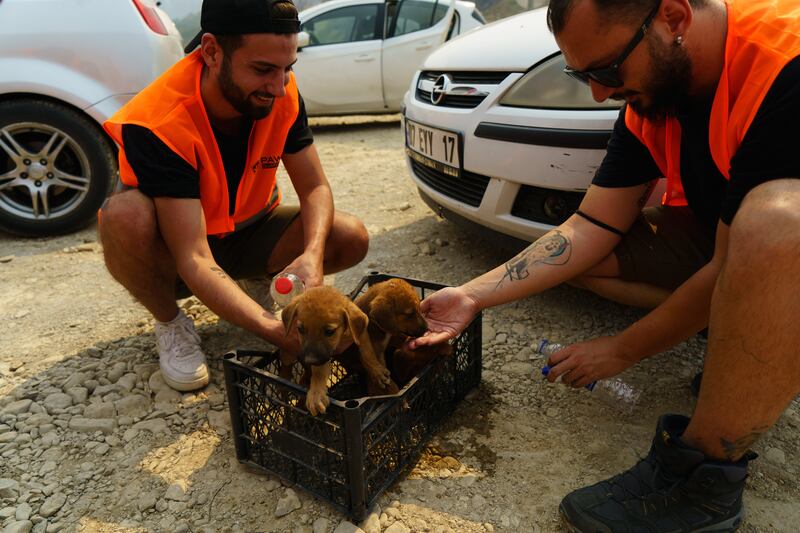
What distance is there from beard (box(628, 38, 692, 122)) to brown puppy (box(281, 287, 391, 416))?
1.26 m

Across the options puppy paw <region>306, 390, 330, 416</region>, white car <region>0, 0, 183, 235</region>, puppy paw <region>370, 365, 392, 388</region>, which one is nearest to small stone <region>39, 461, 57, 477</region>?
puppy paw <region>306, 390, 330, 416</region>

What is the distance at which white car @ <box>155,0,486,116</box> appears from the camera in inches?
379

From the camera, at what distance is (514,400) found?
2.89 meters

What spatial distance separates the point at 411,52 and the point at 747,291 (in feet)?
28.2

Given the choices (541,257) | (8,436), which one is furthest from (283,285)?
(8,436)

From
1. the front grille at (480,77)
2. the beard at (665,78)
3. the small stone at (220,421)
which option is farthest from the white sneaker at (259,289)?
the beard at (665,78)

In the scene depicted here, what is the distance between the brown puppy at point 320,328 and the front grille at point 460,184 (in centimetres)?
173

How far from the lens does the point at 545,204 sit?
3.45m

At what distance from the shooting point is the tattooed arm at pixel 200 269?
2494 mm

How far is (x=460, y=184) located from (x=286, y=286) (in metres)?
1.65

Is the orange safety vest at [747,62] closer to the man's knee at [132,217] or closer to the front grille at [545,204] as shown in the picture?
the front grille at [545,204]

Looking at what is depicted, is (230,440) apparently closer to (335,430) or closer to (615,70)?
(335,430)

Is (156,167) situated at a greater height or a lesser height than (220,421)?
greater

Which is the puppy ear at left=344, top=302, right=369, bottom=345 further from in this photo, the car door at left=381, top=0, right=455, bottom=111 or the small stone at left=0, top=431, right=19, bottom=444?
the car door at left=381, top=0, right=455, bottom=111
